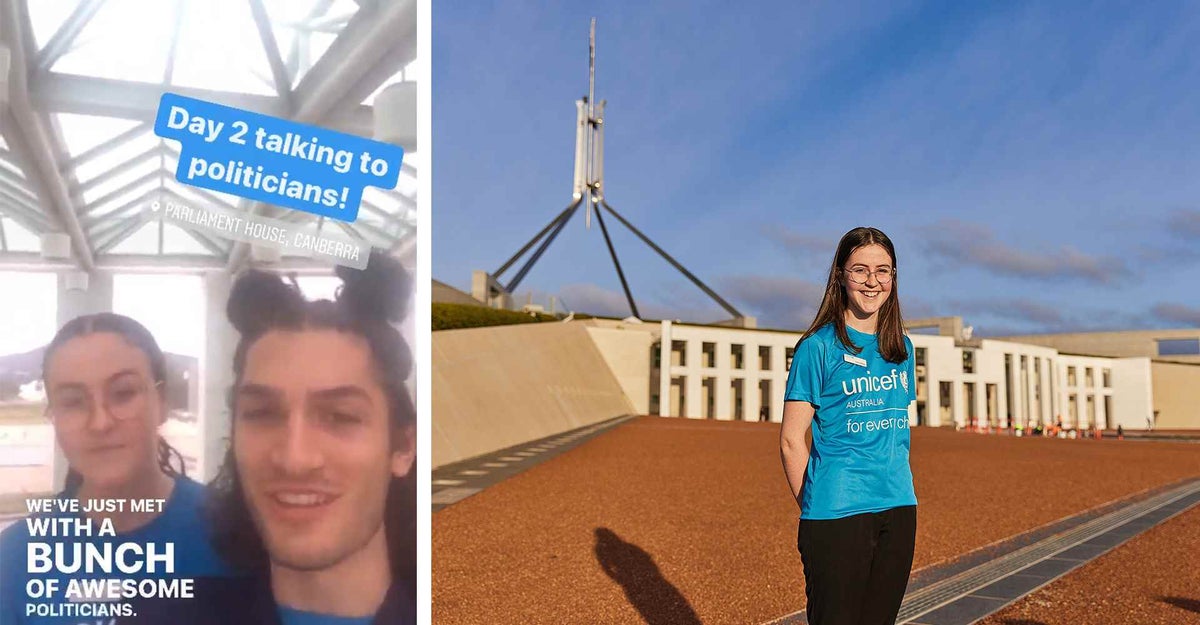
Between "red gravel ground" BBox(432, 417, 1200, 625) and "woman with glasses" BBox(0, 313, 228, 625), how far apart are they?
2185mm

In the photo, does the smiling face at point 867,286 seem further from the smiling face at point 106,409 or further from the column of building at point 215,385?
the smiling face at point 106,409

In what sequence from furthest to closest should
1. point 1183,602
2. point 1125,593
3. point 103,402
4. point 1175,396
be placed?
point 1175,396, point 1125,593, point 1183,602, point 103,402

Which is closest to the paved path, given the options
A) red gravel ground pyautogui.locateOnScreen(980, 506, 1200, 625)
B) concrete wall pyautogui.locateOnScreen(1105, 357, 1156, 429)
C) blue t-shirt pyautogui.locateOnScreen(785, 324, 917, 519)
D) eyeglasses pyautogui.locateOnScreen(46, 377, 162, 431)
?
red gravel ground pyautogui.locateOnScreen(980, 506, 1200, 625)

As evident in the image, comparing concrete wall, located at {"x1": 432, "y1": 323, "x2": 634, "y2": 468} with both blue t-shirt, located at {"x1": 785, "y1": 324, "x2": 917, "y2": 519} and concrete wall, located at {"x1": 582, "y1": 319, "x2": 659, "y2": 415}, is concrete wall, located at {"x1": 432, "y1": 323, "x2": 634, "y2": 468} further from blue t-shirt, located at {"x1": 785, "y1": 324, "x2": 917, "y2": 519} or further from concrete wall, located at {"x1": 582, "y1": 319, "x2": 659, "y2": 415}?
blue t-shirt, located at {"x1": 785, "y1": 324, "x2": 917, "y2": 519}

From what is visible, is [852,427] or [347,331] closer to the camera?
[852,427]

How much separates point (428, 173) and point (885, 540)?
170 cm

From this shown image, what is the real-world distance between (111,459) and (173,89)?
1.14 meters

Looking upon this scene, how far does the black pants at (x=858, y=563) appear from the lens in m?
2.35

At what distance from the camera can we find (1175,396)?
5716 cm

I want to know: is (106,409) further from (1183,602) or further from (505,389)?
(505,389)

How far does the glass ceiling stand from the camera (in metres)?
2.65

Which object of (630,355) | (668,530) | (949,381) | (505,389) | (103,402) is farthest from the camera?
(949,381)

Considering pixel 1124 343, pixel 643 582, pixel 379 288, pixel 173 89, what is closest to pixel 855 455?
pixel 379 288
